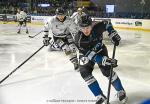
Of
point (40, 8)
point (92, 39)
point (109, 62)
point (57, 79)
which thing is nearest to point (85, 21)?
point (92, 39)

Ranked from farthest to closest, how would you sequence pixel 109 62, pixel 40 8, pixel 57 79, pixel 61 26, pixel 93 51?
pixel 40 8, pixel 61 26, pixel 57 79, pixel 93 51, pixel 109 62

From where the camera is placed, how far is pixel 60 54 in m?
8.19

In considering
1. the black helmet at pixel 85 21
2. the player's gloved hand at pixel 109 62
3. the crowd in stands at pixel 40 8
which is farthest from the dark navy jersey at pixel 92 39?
the crowd in stands at pixel 40 8

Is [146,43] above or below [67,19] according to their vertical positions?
below

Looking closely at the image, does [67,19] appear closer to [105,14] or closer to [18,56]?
[18,56]

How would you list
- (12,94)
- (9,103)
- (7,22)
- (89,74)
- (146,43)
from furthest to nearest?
1. (7,22)
2. (146,43)
3. (12,94)
4. (9,103)
5. (89,74)

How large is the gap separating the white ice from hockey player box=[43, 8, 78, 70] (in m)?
0.49

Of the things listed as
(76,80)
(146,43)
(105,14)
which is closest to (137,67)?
(76,80)

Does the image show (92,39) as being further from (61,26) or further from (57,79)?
(61,26)

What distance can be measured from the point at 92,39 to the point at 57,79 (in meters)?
1.83

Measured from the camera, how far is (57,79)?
5.61 meters

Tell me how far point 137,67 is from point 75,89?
2110 millimetres

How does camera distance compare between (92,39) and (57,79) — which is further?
(57,79)

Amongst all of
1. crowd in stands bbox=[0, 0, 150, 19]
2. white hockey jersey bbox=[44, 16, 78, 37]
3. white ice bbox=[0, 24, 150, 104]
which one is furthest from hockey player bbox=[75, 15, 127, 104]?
crowd in stands bbox=[0, 0, 150, 19]
